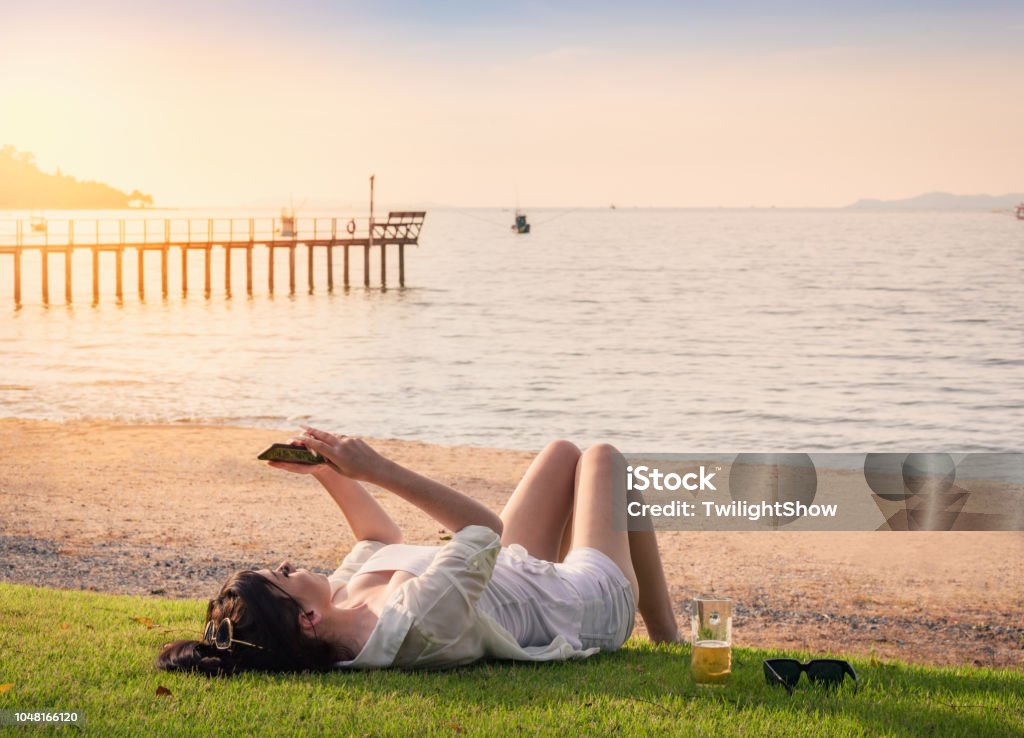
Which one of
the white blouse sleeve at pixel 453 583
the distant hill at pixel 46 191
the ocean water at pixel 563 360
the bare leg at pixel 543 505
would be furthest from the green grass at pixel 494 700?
the distant hill at pixel 46 191

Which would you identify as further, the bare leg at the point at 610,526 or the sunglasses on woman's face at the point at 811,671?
the bare leg at the point at 610,526

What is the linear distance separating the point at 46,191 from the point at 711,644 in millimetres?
154023

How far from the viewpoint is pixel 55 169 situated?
490 feet

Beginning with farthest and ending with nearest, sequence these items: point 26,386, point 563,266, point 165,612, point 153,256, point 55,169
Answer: point 55,169
point 153,256
point 563,266
point 26,386
point 165,612

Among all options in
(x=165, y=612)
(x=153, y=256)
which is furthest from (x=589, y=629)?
(x=153, y=256)

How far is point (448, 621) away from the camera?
363 centimetres

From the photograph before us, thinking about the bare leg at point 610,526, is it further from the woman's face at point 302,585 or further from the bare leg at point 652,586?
the woman's face at point 302,585

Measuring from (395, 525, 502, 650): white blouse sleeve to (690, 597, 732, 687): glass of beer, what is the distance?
27.8 inches

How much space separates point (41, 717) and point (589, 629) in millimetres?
1716

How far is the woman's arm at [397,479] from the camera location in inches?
136

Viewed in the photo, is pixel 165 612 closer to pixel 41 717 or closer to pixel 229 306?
pixel 41 717

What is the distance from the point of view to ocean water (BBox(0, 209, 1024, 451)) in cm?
2131

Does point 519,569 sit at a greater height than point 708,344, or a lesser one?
greater

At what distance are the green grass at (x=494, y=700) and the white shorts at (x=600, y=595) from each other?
0.09 meters
